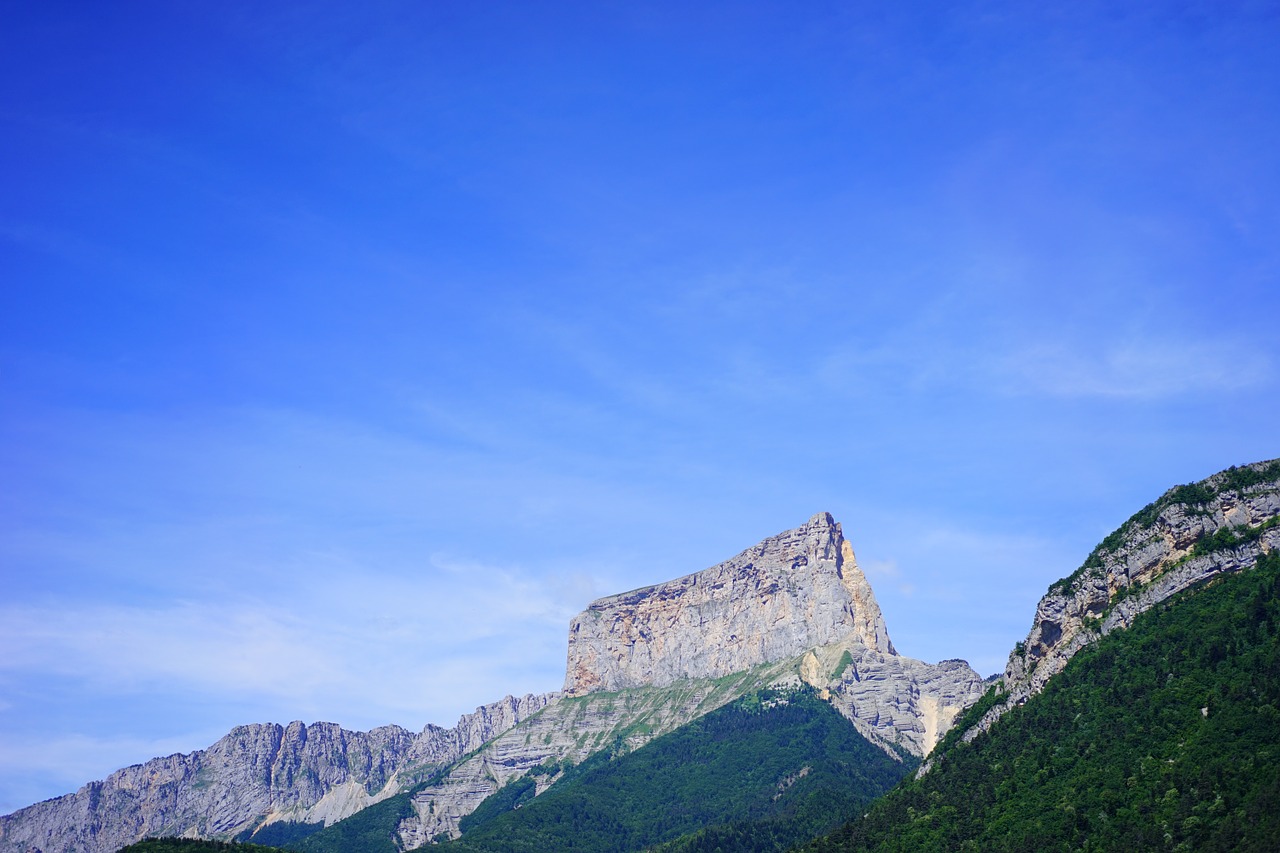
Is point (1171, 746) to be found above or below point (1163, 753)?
above

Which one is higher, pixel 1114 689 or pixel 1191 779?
pixel 1114 689

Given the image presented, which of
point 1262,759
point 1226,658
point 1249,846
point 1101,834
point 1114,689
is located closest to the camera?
point 1249,846

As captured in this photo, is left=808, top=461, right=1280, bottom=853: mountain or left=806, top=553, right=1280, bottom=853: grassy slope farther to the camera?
left=808, top=461, right=1280, bottom=853: mountain

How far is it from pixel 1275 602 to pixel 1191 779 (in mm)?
36652

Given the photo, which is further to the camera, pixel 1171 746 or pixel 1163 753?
pixel 1163 753

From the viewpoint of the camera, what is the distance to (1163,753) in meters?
167

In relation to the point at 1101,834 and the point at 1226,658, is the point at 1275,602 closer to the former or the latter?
the point at 1226,658

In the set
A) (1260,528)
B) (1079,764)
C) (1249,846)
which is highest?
(1260,528)

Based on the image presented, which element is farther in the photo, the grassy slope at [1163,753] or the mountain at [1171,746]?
the mountain at [1171,746]

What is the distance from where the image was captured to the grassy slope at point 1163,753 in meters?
150

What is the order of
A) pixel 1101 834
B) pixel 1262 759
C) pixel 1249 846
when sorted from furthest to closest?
pixel 1101 834, pixel 1262 759, pixel 1249 846

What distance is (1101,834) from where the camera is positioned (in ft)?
529

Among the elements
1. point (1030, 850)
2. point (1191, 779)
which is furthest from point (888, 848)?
point (1191, 779)

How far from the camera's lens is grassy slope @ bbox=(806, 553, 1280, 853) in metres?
150
